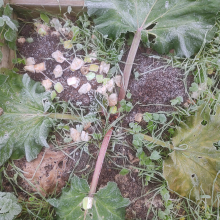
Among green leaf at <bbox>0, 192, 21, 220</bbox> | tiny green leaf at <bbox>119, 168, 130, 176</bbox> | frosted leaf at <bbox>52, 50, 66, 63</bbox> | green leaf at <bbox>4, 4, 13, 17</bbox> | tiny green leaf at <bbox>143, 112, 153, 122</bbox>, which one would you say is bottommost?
green leaf at <bbox>0, 192, 21, 220</bbox>

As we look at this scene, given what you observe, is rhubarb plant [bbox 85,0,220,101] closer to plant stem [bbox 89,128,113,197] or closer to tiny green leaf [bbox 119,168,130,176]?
plant stem [bbox 89,128,113,197]

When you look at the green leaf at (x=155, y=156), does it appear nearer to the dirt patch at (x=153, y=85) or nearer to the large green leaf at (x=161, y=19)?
the dirt patch at (x=153, y=85)

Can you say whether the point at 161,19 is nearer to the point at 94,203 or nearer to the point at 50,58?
the point at 50,58

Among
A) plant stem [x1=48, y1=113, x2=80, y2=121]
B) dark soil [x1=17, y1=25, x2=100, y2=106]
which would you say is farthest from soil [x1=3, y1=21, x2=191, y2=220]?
plant stem [x1=48, y1=113, x2=80, y2=121]

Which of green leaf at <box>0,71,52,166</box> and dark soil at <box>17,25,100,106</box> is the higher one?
dark soil at <box>17,25,100,106</box>

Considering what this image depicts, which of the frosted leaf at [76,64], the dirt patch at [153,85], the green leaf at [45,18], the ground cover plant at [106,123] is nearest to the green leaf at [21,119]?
the ground cover plant at [106,123]

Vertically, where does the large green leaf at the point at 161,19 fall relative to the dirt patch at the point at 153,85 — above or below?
above

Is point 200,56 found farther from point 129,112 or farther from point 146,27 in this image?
point 129,112

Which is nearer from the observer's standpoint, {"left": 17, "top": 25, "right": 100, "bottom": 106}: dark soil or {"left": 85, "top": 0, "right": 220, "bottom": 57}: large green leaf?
{"left": 85, "top": 0, "right": 220, "bottom": 57}: large green leaf
